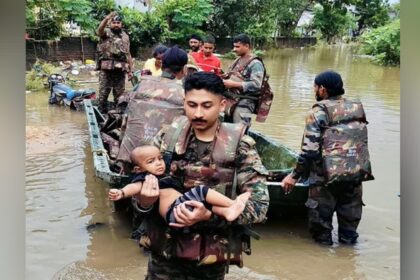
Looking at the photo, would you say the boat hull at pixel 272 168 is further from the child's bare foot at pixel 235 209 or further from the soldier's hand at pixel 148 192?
the child's bare foot at pixel 235 209

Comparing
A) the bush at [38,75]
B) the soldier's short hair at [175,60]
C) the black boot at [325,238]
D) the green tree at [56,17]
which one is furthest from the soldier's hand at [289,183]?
the bush at [38,75]

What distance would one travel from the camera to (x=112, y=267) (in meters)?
2.92

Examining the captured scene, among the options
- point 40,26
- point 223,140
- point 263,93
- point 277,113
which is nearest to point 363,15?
point 277,113

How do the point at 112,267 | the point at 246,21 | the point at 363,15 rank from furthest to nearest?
the point at 246,21 < the point at 363,15 < the point at 112,267

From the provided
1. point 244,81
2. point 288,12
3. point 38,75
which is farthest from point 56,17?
point 288,12

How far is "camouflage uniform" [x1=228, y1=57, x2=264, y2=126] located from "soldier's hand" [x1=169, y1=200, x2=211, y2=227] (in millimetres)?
2249

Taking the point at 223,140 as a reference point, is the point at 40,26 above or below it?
above

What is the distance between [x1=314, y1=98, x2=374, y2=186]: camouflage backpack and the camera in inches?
116

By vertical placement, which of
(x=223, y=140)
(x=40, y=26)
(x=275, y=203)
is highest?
(x=40, y=26)

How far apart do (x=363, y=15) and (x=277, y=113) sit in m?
1.62

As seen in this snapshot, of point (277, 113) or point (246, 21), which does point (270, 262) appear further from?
point (246, 21)

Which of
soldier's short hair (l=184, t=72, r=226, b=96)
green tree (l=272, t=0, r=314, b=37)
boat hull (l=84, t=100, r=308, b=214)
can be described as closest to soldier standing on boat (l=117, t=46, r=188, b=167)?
boat hull (l=84, t=100, r=308, b=214)

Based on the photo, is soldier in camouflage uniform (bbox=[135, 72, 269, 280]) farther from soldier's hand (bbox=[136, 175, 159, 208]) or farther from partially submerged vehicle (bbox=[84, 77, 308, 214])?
partially submerged vehicle (bbox=[84, 77, 308, 214])

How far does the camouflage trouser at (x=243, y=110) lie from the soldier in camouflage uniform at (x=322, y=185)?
0.91 m
